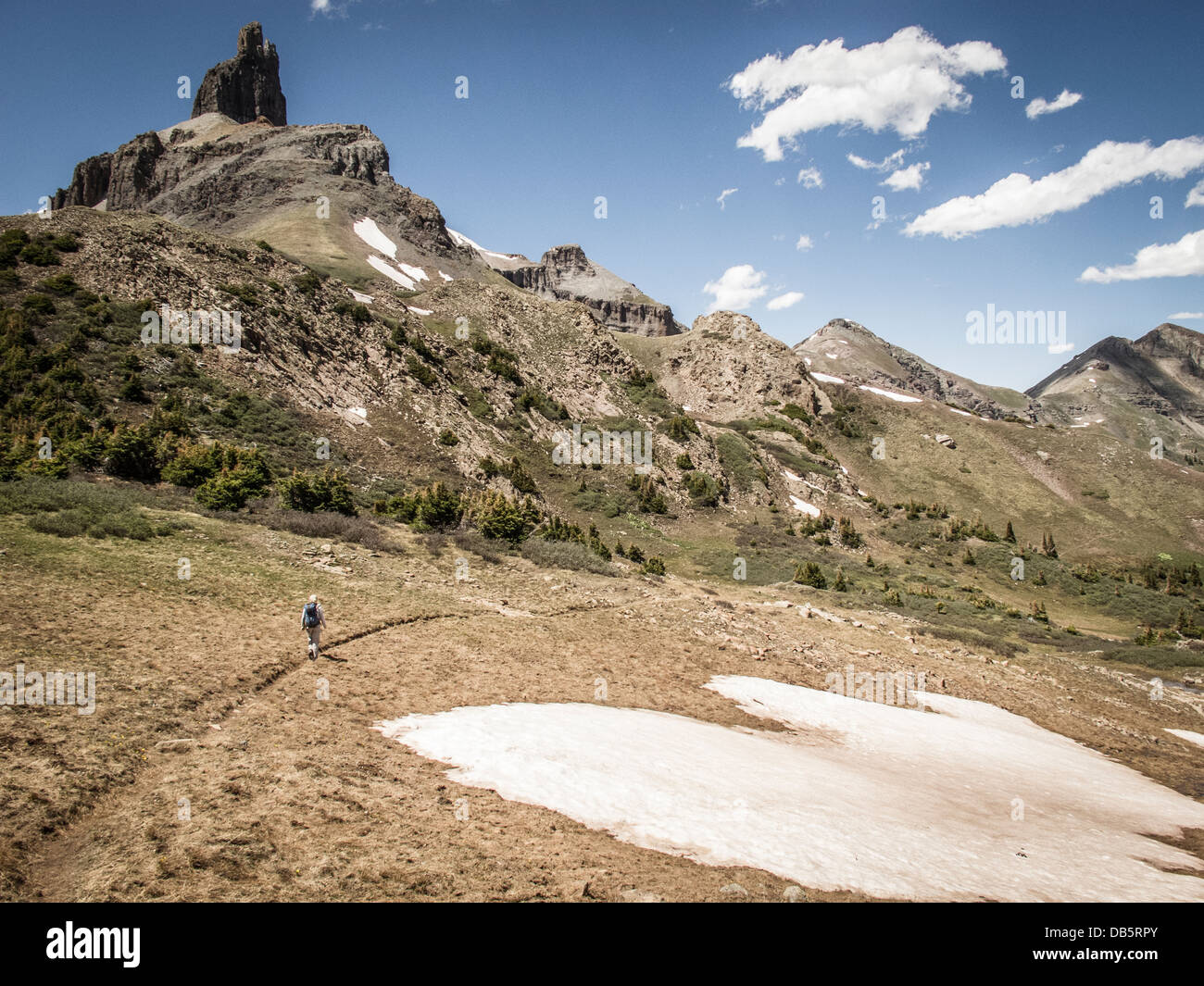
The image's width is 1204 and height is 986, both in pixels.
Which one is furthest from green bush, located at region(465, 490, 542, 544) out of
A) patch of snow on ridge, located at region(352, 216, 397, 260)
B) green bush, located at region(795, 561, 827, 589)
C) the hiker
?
patch of snow on ridge, located at region(352, 216, 397, 260)

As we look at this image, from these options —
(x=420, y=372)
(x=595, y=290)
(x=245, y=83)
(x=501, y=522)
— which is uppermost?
(x=245, y=83)

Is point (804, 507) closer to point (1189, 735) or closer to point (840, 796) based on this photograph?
point (1189, 735)

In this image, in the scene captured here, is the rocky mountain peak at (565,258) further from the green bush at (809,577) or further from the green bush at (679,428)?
the green bush at (809,577)

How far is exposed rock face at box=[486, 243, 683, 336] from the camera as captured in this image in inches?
6442

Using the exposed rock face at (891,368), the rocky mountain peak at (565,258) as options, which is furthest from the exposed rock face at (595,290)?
the exposed rock face at (891,368)

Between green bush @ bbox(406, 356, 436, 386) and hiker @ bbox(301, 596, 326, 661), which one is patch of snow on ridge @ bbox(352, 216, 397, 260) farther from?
hiker @ bbox(301, 596, 326, 661)

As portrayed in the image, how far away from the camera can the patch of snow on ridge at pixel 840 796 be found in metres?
7.13

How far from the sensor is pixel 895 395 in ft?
295

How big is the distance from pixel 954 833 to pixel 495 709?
7.95 metres

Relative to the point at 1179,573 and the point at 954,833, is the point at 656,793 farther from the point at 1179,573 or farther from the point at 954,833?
the point at 1179,573

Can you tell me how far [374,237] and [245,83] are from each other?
217ft

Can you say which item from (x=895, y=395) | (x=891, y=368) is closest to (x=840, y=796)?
(x=895, y=395)

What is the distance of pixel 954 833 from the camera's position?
28.0 ft
